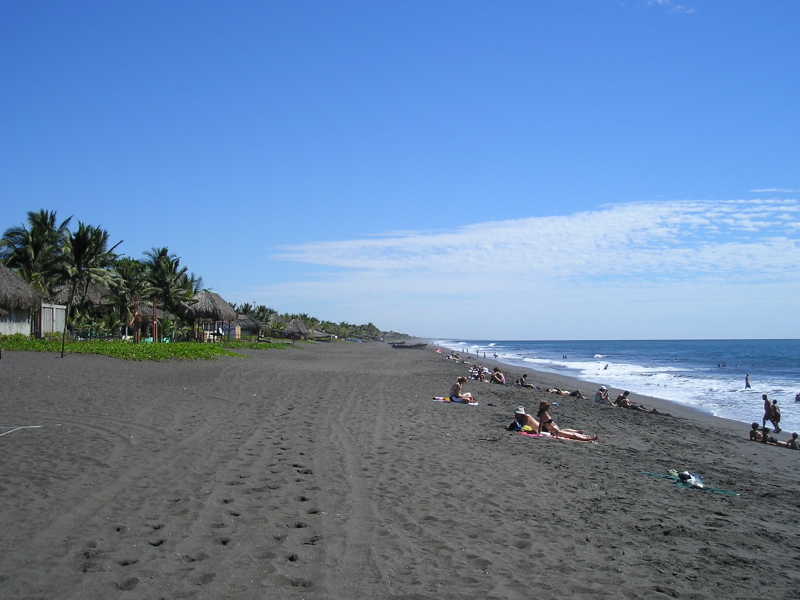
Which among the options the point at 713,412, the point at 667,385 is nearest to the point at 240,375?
the point at 713,412

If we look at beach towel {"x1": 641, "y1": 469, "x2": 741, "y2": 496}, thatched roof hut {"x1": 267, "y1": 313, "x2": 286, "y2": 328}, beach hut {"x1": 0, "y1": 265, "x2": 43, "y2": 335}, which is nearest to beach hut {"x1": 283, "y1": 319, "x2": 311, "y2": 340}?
thatched roof hut {"x1": 267, "y1": 313, "x2": 286, "y2": 328}

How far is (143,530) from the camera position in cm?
433

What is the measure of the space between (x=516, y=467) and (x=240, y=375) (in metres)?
11.0

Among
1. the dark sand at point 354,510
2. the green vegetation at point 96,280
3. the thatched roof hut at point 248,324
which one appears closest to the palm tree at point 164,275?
the green vegetation at point 96,280

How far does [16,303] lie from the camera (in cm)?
2195

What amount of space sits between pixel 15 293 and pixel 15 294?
4 cm

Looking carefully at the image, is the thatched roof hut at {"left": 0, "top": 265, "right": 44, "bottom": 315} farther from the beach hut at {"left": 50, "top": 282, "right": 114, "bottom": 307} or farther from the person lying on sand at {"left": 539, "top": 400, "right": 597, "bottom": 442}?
the person lying on sand at {"left": 539, "top": 400, "right": 597, "bottom": 442}

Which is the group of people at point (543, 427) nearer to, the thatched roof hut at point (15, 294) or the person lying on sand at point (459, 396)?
the person lying on sand at point (459, 396)

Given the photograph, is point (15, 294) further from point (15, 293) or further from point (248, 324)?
point (248, 324)

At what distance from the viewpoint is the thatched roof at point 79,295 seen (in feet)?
98.7

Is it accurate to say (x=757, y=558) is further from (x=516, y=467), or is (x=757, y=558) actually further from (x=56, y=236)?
(x=56, y=236)

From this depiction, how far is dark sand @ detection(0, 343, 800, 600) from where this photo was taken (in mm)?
3805

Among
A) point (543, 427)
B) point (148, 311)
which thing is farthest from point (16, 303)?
point (543, 427)

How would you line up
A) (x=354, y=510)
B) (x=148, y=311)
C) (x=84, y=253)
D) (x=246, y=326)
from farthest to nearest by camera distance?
(x=246, y=326) < (x=148, y=311) < (x=84, y=253) < (x=354, y=510)
